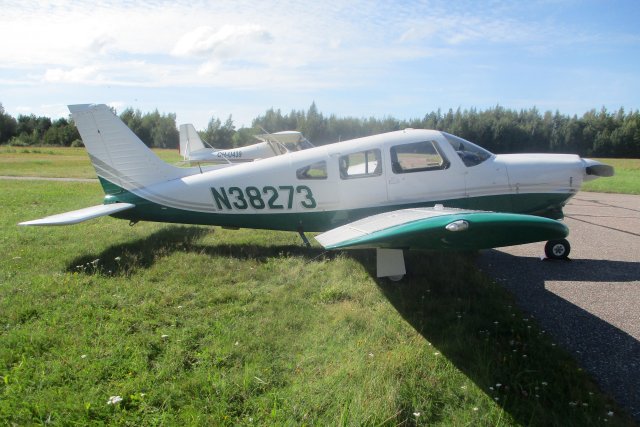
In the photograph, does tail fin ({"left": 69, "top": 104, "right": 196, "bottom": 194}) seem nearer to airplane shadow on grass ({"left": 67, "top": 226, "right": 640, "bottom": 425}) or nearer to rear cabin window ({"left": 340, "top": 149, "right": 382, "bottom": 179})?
airplane shadow on grass ({"left": 67, "top": 226, "right": 640, "bottom": 425})

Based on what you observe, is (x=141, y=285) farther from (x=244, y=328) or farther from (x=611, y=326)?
(x=611, y=326)

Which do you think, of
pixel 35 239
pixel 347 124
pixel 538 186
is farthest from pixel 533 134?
pixel 35 239

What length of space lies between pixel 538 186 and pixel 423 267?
7.05ft

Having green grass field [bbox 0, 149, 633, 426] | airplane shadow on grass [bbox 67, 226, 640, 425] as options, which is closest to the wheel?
airplane shadow on grass [bbox 67, 226, 640, 425]

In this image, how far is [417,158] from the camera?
19.8ft

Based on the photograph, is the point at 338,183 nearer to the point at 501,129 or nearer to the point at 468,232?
the point at 468,232

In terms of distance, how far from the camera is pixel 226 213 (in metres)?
6.33

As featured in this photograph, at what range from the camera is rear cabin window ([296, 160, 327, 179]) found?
19.8ft

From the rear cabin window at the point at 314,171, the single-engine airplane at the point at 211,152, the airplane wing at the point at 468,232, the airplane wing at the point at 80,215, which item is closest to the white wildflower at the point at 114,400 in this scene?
the airplane wing at the point at 468,232

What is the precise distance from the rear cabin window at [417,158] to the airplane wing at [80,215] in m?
4.10

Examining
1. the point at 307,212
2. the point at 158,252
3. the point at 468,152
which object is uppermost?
the point at 468,152

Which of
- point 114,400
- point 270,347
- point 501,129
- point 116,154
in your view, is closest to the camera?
point 114,400

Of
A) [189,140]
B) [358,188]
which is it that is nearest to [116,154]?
[358,188]

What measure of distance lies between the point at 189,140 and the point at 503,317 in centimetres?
2170
